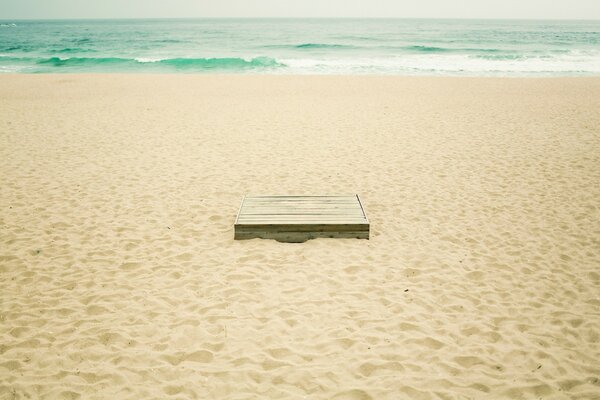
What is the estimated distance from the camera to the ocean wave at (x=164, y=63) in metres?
33.4

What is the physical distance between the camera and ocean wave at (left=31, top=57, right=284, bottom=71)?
3338 centimetres

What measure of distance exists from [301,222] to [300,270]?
0.94m

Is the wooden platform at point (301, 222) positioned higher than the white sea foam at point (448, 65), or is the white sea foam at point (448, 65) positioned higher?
the white sea foam at point (448, 65)

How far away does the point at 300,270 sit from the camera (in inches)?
209

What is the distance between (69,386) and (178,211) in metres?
3.85

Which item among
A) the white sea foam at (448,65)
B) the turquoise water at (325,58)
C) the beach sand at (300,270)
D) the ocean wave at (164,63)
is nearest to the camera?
the beach sand at (300,270)

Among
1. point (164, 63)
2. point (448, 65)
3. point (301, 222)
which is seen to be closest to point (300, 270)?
point (301, 222)

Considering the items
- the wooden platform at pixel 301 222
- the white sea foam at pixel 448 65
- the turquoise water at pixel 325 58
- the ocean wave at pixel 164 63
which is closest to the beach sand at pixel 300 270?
the wooden platform at pixel 301 222

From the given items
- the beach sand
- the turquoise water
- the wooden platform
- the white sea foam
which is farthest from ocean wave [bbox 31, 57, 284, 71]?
the wooden platform

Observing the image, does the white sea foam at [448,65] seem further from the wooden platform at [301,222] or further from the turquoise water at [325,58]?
the wooden platform at [301,222]

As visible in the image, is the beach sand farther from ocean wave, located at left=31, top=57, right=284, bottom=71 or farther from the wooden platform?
ocean wave, located at left=31, top=57, right=284, bottom=71

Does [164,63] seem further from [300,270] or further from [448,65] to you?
[300,270]

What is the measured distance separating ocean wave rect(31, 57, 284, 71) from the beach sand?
77.9 ft

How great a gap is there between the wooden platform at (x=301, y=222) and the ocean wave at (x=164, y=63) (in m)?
29.2
